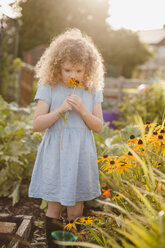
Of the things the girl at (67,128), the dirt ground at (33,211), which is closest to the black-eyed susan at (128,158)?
the girl at (67,128)

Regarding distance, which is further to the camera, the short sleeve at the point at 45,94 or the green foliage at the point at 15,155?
the green foliage at the point at 15,155

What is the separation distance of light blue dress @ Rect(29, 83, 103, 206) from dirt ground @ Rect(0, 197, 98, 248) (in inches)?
15.1

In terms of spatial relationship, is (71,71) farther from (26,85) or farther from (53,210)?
(26,85)

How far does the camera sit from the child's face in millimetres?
1860

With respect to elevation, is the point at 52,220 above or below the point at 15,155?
below

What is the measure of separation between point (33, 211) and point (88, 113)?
117cm

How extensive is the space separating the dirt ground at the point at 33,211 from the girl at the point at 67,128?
24 cm

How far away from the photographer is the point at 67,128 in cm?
192

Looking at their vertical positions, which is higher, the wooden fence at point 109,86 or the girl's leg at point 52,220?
the wooden fence at point 109,86

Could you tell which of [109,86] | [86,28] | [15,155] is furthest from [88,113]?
[86,28]

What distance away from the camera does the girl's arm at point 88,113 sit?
5.82 feet

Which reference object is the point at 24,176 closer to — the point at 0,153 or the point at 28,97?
the point at 0,153

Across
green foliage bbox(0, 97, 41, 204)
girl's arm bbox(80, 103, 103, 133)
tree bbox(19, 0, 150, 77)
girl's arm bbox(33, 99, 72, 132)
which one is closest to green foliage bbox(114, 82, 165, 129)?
green foliage bbox(0, 97, 41, 204)

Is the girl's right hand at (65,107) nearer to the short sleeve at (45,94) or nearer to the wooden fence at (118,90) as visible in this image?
the short sleeve at (45,94)
